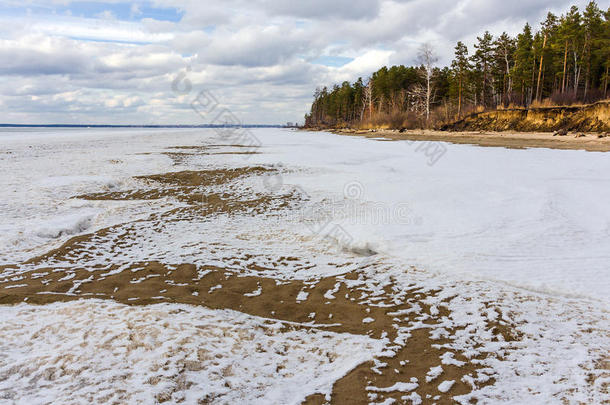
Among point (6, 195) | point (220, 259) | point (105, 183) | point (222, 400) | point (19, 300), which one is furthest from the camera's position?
point (105, 183)

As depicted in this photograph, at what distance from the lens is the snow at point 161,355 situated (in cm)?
318

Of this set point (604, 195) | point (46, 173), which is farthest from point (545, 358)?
point (46, 173)

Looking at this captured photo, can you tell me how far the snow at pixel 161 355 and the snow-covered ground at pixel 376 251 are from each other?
0.02 m

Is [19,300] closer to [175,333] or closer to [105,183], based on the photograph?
[175,333]

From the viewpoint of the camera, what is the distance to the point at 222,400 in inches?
124

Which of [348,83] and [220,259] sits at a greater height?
[348,83]

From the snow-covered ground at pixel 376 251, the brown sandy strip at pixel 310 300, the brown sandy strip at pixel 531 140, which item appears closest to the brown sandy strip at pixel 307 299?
the brown sandy strip at pixel 310 300

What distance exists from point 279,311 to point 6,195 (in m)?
11.3

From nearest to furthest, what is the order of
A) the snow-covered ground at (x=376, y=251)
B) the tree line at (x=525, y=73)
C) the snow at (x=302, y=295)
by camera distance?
the snow-covered ground at (x=376, y=251)
the snow at (x=302, y=295)
the tree line at (x=525, y=73)

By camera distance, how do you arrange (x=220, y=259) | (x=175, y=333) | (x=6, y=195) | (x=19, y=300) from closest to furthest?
(x=175, y=333) → (x=19, y=300) → (x=220, y=259) → (x=6, y=195)

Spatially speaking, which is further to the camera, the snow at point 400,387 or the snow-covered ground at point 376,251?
the snow-covered ground at point 376,251

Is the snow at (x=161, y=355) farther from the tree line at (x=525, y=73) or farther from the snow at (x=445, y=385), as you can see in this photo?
the tree line at (x=525, y=73)

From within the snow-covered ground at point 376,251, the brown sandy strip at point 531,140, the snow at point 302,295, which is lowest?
the snow at point 302,295

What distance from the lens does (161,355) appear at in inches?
143
